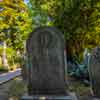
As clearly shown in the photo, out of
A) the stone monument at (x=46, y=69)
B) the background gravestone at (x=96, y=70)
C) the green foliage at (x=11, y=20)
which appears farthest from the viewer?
the green foliage at (x=11, y=20)

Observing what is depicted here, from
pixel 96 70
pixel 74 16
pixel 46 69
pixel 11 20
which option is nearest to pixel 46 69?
pixel 46 69

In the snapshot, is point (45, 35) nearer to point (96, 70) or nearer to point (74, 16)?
point (96, 70)

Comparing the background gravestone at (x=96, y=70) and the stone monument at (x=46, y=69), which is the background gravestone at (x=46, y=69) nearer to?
the stone monument at (x=46, y=69)

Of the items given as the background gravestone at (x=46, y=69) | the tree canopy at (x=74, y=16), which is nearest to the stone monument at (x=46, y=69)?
the background gravestone at (x=46, y=69)

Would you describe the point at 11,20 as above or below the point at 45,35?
above

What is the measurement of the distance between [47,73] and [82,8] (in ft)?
34.0

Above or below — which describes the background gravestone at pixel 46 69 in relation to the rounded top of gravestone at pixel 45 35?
below

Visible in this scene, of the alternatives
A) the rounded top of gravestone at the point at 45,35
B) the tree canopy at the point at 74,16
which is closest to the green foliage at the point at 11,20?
the tree canopy at the point at 74,16

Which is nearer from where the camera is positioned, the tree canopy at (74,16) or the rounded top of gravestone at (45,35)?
the rounded top of gravestone at (45,35)

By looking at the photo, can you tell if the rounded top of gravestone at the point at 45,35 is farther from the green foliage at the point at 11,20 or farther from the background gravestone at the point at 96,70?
the green foliage at the point at 11,20

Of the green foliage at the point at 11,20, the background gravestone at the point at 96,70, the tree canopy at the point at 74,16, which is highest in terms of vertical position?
the green foliage at the point at 11,20

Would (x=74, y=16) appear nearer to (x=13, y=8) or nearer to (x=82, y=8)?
(x=82, y=8)

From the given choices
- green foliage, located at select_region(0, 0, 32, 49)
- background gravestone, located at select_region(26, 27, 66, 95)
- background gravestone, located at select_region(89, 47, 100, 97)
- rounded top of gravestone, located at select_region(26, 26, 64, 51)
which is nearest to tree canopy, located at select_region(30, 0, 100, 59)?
background gravestone, located at select_region(89, 47, 100, 97)

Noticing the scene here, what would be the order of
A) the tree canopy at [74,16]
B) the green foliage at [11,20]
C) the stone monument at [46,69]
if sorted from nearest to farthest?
the stone monument at [46,69], the tree canopy at [74,16], the green foliage at [11,20]
